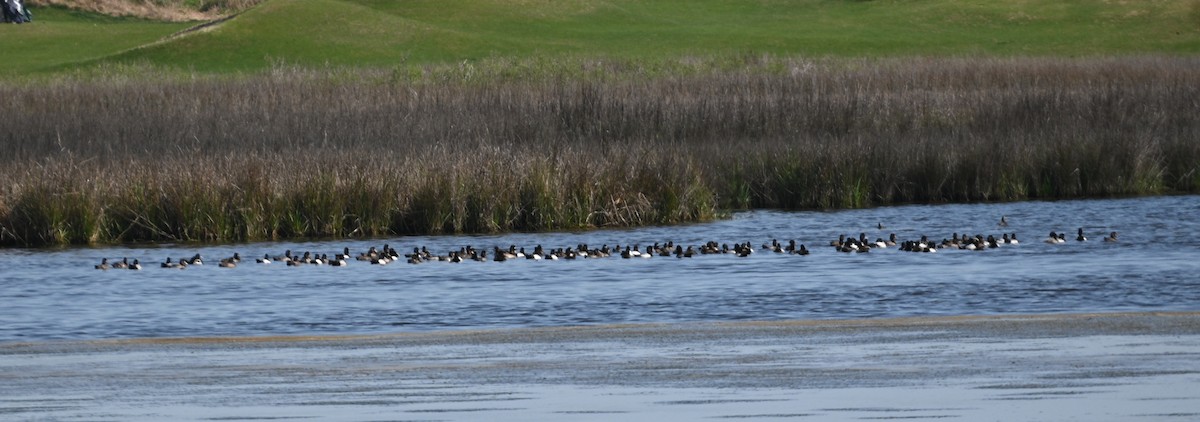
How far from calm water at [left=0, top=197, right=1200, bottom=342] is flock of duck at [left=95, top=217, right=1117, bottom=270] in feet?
0.60

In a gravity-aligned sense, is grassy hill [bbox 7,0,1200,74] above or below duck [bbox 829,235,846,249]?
above

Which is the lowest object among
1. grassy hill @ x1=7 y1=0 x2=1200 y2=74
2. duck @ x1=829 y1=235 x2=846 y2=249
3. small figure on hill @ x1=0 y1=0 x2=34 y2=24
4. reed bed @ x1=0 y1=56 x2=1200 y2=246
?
duck @ x1=829 y1=235 x2=846 y2=249

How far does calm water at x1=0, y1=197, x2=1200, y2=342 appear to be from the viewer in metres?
13.8

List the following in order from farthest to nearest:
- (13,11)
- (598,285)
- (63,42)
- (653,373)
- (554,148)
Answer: (13,11)
(63,42)
(554,148)
(598,285)
(653,373)

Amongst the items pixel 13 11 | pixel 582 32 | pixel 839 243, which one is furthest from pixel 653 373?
pixel 13 11

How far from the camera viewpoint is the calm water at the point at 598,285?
1382cm

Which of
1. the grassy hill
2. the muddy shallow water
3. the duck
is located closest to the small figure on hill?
the grassy hill

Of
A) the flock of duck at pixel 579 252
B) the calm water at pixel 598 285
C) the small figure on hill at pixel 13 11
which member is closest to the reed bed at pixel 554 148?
the calm water at pixel 598 285

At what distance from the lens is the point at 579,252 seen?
62.2 feet

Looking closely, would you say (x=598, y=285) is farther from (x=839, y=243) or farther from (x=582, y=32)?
(x=582, y=32)

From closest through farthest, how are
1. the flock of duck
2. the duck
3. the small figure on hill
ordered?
the flock of duck
the duck
the small figure on hill

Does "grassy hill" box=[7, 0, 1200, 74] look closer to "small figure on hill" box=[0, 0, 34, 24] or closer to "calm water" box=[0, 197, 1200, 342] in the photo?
"small figure on hill" box=[0, 0, 34, 24]

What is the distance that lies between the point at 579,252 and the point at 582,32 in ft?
163

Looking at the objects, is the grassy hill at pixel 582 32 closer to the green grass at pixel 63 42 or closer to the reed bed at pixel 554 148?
the green grass at pixel 63 42
